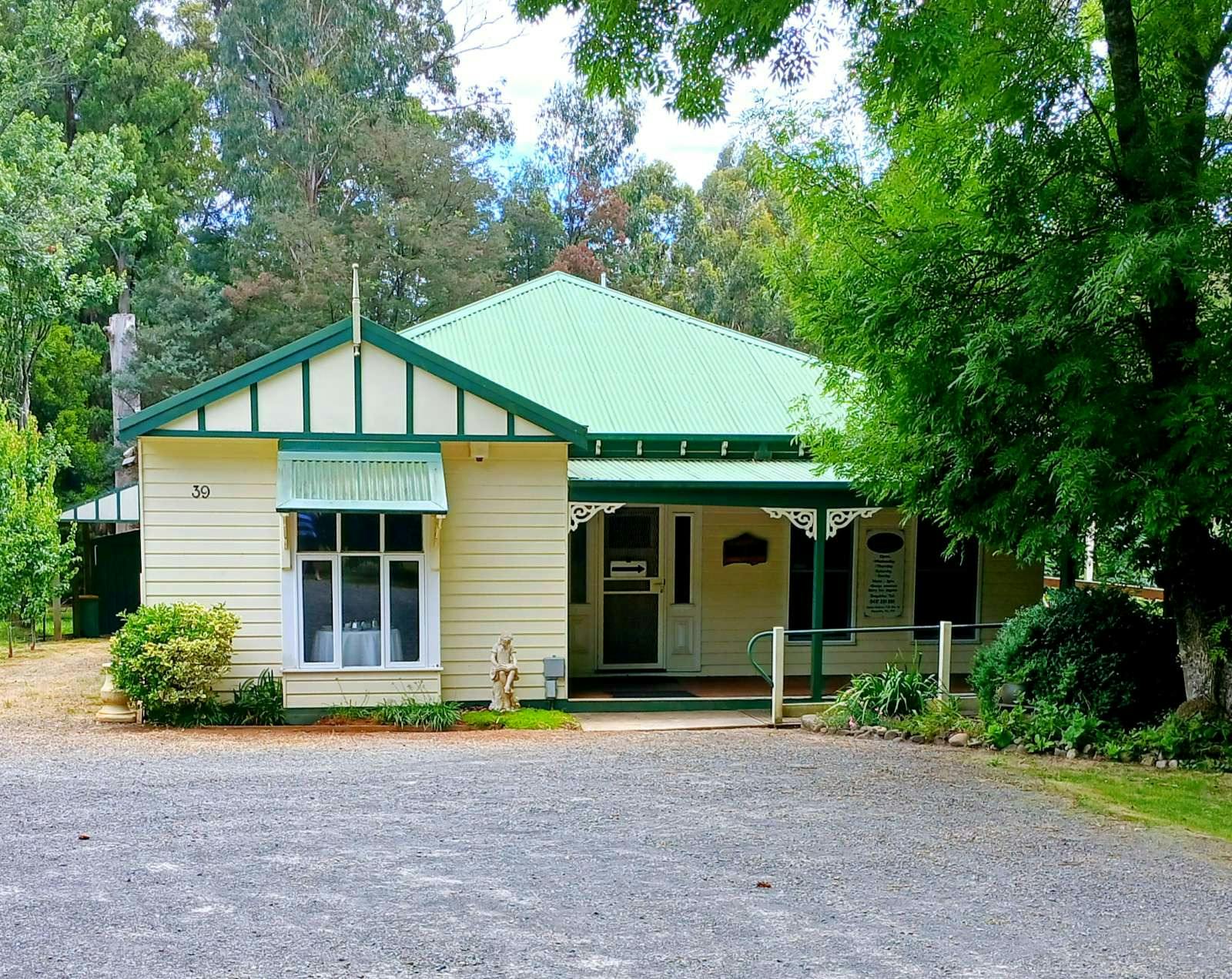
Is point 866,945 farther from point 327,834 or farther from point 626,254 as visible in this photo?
point 626,254

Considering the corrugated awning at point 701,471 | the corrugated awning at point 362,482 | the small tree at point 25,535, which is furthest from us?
the small tree at point 25,535

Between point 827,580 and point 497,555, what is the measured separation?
4.36 meters

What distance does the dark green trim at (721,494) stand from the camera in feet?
34.8

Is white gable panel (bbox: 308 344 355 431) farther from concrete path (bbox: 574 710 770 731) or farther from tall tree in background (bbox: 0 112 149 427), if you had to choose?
tall tree in background (bbox: 0 112 149 427)

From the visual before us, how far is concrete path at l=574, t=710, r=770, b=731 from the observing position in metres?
9.88

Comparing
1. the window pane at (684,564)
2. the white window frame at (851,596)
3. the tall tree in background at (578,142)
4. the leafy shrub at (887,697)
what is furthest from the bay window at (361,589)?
the tall tree in background at (578,142)

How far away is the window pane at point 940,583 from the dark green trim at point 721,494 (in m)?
2.02

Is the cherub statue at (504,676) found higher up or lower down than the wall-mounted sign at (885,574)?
lower down

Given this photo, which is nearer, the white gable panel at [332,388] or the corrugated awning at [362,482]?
the corrugated awning at [362,482]

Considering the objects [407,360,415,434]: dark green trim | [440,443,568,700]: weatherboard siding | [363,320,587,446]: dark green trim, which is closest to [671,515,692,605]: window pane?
[440,443,568,700]: weatherboard siding

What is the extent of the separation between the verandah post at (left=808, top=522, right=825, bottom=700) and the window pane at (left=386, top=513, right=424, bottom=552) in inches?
162

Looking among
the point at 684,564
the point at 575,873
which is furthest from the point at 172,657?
the point at 684,564

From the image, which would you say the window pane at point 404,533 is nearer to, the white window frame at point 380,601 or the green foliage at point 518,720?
the white window frame at point 380,601

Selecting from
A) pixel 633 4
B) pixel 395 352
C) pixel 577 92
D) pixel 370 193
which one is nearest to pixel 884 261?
pixel 633 4
